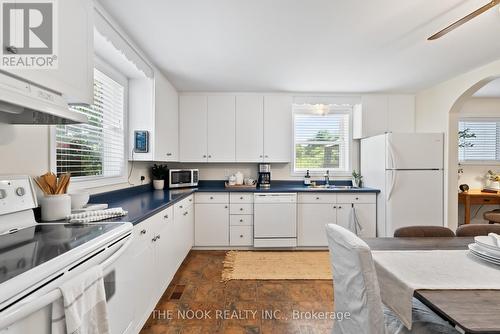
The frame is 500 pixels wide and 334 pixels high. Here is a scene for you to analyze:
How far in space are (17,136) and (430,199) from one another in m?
4.11

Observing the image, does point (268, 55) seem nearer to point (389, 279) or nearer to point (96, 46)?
point (96, 46)

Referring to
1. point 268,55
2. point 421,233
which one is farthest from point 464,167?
point 268,55

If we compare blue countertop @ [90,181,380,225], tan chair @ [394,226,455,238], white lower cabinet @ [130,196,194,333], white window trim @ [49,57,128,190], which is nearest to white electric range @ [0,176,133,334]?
white lower cabinet @ [130,196,194,333]

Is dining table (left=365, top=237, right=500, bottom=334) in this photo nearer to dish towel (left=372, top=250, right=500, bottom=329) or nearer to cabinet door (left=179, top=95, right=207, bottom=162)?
dish towel (left=372, top=250, right=500, bottom=329)

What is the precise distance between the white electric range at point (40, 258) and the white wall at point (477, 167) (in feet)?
17.3

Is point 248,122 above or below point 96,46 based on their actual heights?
below

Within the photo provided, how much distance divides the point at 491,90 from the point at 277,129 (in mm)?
3511

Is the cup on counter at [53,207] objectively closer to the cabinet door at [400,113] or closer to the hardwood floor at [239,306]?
the hardwood floor at [239,306]

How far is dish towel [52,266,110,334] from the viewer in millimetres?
817

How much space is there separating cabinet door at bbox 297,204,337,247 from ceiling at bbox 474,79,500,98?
3107 millimetres

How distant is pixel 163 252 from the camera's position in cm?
216

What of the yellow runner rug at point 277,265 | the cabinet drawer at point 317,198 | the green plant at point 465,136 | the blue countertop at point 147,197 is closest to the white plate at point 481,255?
the yellow runner rug at point 277,265

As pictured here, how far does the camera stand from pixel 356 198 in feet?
11.2

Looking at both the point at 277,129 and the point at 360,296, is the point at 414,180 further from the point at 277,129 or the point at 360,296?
the point at 360,296
